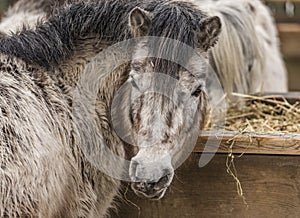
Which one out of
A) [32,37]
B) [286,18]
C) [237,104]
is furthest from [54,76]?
[286,18]

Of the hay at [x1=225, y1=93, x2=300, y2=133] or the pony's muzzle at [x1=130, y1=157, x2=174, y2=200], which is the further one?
the hay at [x1=225, y1=93, x2=300, y2=133]

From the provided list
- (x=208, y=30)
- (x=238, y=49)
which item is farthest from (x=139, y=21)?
(x=238, y=49)

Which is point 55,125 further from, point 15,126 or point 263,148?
point 263,148

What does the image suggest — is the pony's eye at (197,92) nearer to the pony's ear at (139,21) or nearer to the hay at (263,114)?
the pony's ear at (139,21)

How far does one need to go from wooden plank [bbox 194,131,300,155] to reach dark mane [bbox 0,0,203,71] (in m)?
0.69

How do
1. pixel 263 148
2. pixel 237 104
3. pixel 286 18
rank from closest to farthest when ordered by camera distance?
pixel 263 148
pixel 237 104
pixel 286 18

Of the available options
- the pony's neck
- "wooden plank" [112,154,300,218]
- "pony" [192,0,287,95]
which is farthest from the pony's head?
"pony" [192,0,287,95]

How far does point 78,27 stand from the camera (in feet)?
12.1

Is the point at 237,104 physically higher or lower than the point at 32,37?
lower

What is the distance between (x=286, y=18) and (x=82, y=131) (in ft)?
25.7

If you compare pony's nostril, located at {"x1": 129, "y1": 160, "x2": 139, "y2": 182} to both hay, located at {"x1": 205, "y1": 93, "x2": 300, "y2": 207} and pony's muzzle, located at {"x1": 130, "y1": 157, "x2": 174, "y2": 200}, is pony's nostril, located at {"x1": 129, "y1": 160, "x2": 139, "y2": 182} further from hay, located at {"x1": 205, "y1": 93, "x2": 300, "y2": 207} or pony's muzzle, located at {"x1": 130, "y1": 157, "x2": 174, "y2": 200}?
hay, located at {"x1": 205, "y1": 93, "x2": 300, "y2": 207}

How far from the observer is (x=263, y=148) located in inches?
152

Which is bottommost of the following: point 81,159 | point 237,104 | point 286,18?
point 286,18

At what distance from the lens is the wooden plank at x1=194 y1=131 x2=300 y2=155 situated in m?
3.83
